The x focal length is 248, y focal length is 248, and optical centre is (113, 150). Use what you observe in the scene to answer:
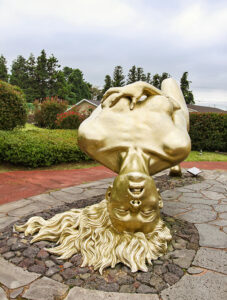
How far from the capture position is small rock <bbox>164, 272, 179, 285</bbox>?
70.2 inches

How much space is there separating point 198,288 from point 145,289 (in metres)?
0.37

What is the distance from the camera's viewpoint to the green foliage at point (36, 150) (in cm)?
582

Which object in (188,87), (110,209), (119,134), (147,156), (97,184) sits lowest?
(97,184)

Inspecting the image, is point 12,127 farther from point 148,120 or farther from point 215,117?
point 215,117

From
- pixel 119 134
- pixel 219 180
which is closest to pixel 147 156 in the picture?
pixel 119 134

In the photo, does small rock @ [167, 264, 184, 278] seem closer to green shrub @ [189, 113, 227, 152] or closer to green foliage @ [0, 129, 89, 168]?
green foliage @ [0, 129, 89, 168]

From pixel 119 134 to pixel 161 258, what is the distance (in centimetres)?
115

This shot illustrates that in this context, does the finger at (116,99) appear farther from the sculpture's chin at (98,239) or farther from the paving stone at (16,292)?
the paving stone at (16,292)

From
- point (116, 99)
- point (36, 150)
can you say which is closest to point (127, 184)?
point (116, 99)

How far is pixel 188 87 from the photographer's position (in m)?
26.2

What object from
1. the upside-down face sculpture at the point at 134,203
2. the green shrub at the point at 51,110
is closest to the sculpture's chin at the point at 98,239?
the upside-down face sculpture at the point at 134,203

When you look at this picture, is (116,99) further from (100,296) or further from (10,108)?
(10,108)

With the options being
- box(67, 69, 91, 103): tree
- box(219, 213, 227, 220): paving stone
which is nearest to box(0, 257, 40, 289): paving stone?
box(219, 213, 227, 220): paving stone

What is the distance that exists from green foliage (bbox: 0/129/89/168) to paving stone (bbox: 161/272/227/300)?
4813 millimetres
